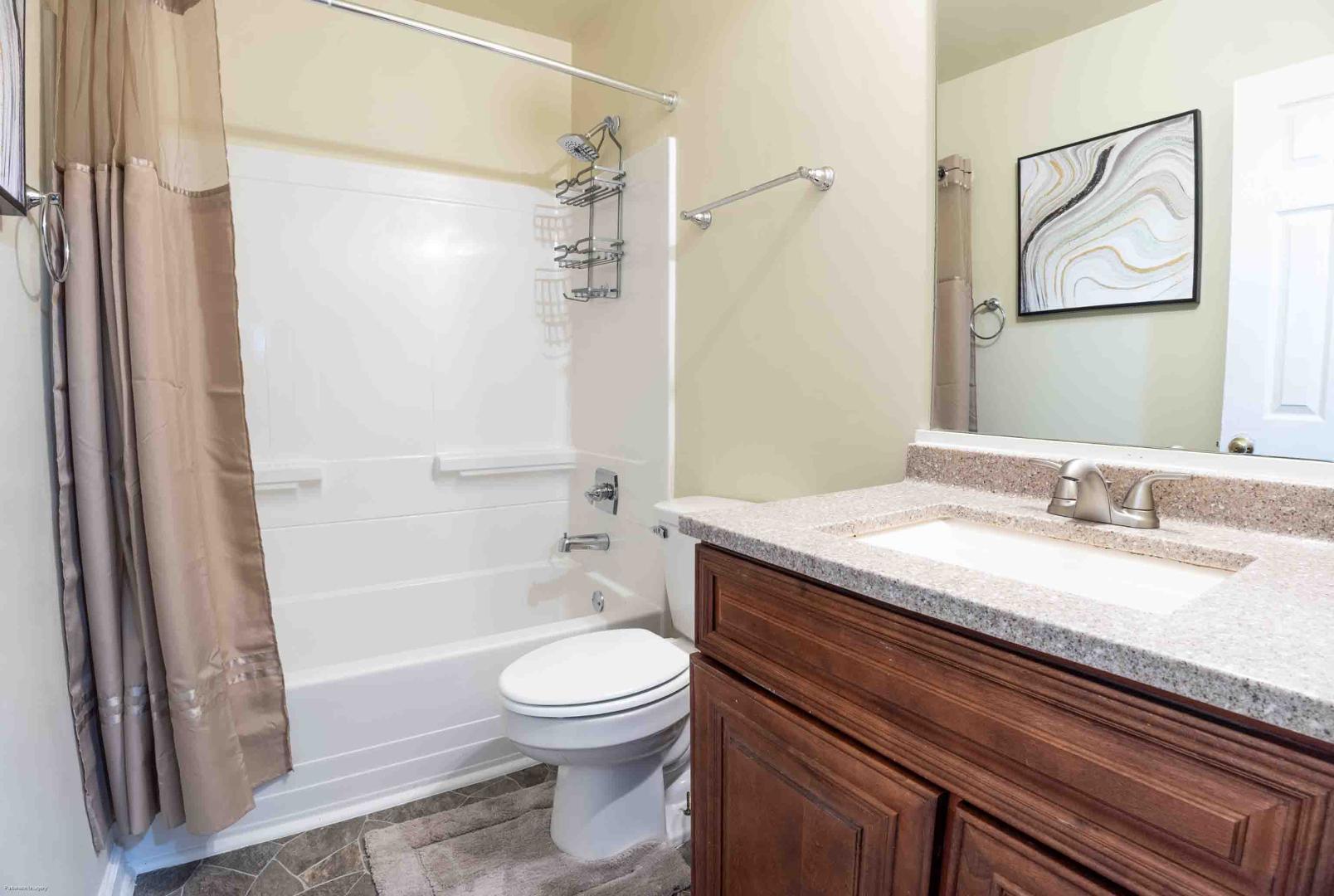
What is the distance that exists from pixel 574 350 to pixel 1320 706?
2458mm

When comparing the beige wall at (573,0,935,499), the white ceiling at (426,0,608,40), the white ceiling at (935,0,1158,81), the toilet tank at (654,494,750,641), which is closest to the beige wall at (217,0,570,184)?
the white ceiling at (426,0,608,40)

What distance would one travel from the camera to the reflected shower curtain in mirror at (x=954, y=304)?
4.14 feet

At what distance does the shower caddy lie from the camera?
2268 millimetres

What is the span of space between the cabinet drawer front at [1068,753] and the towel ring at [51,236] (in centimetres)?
146

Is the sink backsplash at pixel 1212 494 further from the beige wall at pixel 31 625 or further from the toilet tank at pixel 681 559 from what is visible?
the beige wall at pixel 31 625

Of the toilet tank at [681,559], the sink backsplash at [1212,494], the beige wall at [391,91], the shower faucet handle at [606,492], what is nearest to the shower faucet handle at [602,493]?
the shower faucet handle at [606,492]

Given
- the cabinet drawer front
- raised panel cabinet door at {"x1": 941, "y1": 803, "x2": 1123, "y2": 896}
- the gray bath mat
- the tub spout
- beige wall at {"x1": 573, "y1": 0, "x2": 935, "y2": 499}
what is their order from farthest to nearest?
the tub spout
the gray bath mat
beige wall at {"x1": 573, "y1": 0, "x2": 935, "y2": 499}
raised panel cabinet door at {"x1": 941, "y1": 803, "x2": 1123, "y2": 896}
the cabinet drawer front

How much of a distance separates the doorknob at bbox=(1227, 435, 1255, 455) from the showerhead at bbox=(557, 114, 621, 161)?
183 centimetres

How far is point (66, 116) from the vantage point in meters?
1.28

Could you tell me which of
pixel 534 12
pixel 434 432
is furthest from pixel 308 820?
pixel 534 12

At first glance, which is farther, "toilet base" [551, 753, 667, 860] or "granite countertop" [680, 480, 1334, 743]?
"toilet base" [551, 753, 667, 860]

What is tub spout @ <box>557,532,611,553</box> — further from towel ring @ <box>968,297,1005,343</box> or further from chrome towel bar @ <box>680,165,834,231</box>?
towel ring @ <box>968,297,1005,343</box>

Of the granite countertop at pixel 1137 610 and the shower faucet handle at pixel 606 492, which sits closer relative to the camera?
the granite countertop at pixel 1137 610

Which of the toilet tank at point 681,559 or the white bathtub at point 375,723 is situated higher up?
the toilet tank at point 681,559
